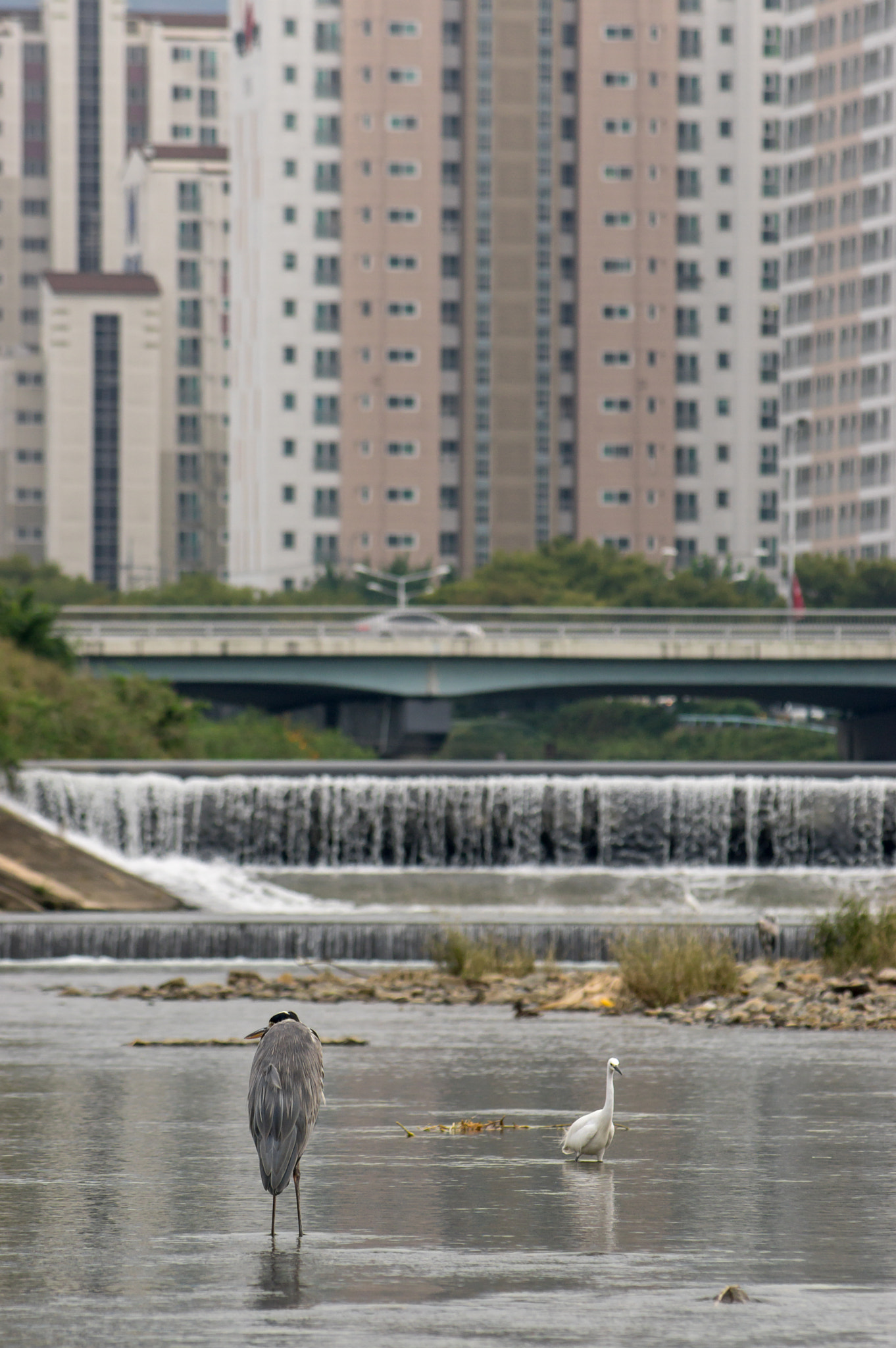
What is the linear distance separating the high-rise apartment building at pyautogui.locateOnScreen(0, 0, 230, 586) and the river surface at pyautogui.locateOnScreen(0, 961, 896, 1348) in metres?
152

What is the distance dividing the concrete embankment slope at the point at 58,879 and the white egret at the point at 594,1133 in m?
24.2

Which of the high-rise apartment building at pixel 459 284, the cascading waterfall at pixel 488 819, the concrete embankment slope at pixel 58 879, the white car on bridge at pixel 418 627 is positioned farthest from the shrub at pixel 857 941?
the high-rise apartment building at pixel 459 284

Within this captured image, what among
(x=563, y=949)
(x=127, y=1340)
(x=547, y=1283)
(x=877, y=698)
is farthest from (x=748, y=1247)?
(x=877, y=698)

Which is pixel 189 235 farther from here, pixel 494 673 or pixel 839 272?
pixel 494 673

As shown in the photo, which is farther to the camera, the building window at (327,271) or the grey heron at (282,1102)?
the building window at (327,271)

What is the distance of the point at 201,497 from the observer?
180375 mm

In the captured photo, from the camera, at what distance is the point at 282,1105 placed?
31.7ft

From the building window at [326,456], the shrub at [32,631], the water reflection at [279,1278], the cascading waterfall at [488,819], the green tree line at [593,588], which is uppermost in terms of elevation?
the building window at [326,456]

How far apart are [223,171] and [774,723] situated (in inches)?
3128

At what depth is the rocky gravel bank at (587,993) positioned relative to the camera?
2216cm

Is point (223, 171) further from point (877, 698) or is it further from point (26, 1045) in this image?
point (26, 1045)

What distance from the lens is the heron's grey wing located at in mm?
9672

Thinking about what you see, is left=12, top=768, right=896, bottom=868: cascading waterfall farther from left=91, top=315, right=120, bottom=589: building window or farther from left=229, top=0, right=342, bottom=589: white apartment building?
left=91, top=315, right=120, bottom=589: building window

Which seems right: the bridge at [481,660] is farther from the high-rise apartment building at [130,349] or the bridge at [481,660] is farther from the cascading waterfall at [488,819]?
the high-rise apartment building at [130,349]
